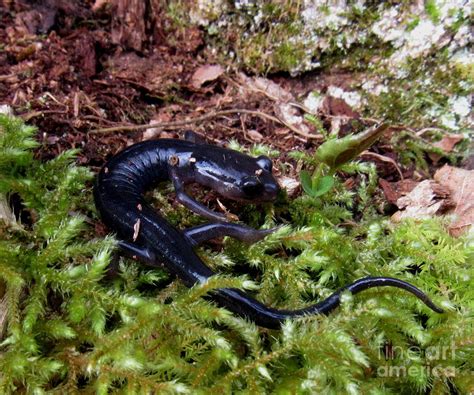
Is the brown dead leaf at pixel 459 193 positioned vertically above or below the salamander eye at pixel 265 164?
below

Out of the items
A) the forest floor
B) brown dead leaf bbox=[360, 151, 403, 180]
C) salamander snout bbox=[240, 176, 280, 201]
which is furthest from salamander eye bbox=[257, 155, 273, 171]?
brown dead leaf bbox=[360, 151, 403, 180]

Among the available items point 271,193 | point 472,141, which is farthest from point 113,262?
point 472,141

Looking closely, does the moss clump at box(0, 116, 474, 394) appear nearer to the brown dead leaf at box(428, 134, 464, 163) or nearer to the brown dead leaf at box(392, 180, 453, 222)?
the brown dead leaf at box(392, 180, 453, 222)

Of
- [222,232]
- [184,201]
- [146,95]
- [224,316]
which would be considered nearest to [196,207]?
[184,201]

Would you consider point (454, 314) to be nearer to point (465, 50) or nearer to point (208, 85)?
point (465, 50)

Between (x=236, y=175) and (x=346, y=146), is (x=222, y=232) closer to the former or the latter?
(x=236, y=175)

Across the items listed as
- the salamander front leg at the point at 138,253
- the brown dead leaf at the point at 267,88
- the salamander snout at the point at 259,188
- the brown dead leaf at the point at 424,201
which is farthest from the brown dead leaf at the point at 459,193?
the salamander front leg at the point at 138,253

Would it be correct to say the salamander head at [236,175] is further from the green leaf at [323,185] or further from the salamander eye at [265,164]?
the green leaf at [323,185]

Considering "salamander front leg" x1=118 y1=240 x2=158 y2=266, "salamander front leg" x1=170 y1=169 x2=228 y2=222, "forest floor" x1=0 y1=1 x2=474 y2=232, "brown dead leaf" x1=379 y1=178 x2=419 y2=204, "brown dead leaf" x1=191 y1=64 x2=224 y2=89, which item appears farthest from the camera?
"brown dead leaf" x1=191 y1=64 x2=224 y2=89
